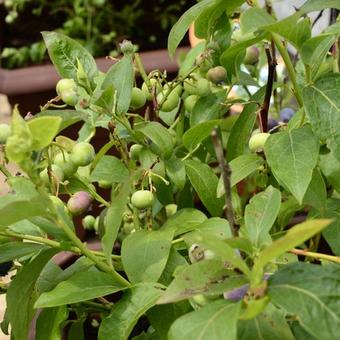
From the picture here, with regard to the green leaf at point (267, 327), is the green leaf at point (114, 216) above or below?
above

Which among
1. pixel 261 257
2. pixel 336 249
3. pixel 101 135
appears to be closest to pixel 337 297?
pixel 261 257

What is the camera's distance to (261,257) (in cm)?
39

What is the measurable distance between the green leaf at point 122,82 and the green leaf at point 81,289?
0.13 metres

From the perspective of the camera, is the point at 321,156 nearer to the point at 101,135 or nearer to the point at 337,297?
the point at 337,297

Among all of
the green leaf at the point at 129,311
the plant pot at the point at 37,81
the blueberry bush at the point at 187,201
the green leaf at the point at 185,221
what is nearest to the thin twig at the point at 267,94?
the blueberry bush at the point at 187,201

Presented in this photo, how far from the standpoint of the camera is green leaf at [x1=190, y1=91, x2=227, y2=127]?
65cm

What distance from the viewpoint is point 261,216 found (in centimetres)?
47

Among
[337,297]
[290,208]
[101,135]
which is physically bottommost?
[101,135]

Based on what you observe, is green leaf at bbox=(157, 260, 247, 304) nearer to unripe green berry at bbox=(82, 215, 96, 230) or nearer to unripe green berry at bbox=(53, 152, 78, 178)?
unripe green berry at bbox=(53, 152, 78, 178)

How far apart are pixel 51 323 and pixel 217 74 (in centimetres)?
26

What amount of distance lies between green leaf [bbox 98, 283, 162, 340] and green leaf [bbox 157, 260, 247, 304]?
0.26 feet

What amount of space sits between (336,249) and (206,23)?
227mm

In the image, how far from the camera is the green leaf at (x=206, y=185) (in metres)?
0.62

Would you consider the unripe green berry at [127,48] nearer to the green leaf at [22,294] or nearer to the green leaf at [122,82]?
the green leaf at [122,82]
